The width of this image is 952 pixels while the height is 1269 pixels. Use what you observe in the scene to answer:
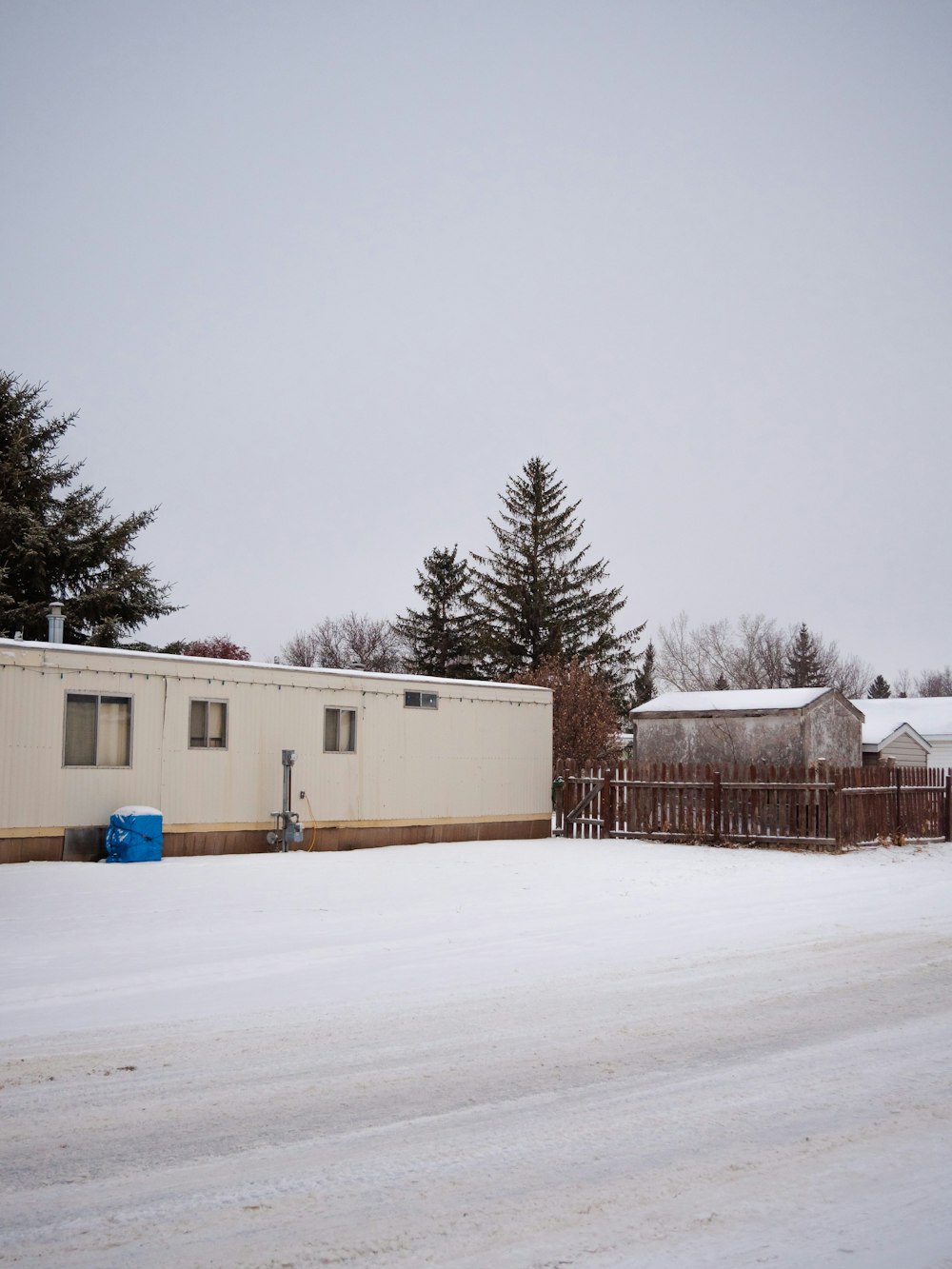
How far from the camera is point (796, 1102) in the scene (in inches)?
207

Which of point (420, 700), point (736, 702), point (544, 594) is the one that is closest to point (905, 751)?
point (736, 702)

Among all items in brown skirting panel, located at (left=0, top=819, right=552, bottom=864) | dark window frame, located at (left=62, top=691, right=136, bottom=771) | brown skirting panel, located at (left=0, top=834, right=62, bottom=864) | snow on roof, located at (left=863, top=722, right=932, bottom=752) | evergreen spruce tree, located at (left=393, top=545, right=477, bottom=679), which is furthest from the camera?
evergreen spruce tree, located at (left=393, top=545, right=477, bottom=679)

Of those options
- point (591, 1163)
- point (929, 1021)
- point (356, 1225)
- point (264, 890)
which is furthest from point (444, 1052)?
point (264, 890)

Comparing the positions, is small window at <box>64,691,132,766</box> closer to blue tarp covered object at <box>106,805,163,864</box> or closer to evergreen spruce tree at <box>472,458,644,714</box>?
blue tarp covered object at <box>106,805,163,864</box>

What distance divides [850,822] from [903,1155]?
15.2 metres

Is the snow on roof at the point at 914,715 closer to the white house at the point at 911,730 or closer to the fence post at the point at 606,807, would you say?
the white house at the point at 911,730

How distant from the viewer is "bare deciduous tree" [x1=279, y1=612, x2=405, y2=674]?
69688 millimetres

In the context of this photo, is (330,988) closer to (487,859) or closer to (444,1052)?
(444,1052)

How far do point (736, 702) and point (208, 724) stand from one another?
11926mm

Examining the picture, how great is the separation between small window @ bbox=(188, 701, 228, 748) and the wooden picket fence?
23.0 feet

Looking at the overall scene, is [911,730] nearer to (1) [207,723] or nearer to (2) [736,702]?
(2) [736,702]

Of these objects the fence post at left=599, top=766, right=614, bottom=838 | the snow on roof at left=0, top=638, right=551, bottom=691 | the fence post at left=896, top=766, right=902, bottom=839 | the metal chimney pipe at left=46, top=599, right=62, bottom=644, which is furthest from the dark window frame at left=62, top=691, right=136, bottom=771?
the fence post at left=896, top=766, right=902, bottom=839

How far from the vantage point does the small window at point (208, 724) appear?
17047mm

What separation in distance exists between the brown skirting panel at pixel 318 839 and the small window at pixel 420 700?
6.50 ft
